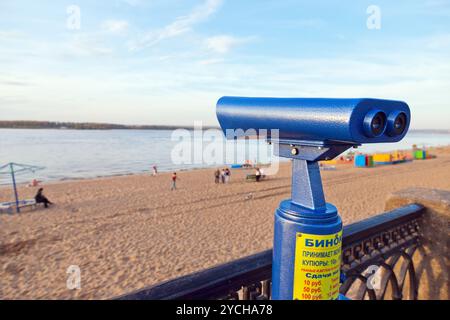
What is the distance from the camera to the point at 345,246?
6.49 feet

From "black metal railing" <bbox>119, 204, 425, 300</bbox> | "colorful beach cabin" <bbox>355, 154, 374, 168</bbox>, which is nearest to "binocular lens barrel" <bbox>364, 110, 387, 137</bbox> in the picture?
"black metal railing" <bbox>119, 204, 425, 300</bbox>

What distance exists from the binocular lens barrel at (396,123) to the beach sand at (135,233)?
6.78m

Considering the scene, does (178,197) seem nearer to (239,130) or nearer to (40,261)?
(40,261)

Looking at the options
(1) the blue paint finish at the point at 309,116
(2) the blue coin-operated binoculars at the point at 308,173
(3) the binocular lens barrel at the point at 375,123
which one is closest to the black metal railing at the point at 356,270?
(2) the blue coin-operated binoculars at the point at 308,173

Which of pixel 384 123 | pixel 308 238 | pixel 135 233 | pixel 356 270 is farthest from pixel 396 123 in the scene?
pixel 135 233

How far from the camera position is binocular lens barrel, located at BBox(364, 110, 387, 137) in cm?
98

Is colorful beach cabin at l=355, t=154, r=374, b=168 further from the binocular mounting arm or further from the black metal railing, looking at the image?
the binocular mounting arm

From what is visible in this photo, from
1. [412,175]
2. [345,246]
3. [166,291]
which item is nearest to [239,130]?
[166,291]

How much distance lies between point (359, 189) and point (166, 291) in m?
18.6

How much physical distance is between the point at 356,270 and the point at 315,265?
108 cm

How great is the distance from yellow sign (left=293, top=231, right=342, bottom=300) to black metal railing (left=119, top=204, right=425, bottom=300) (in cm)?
34

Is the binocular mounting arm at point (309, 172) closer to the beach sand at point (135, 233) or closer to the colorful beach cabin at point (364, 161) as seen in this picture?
the beach sand at point (135, 233)

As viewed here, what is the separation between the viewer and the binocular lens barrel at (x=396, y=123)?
3.43 feet
